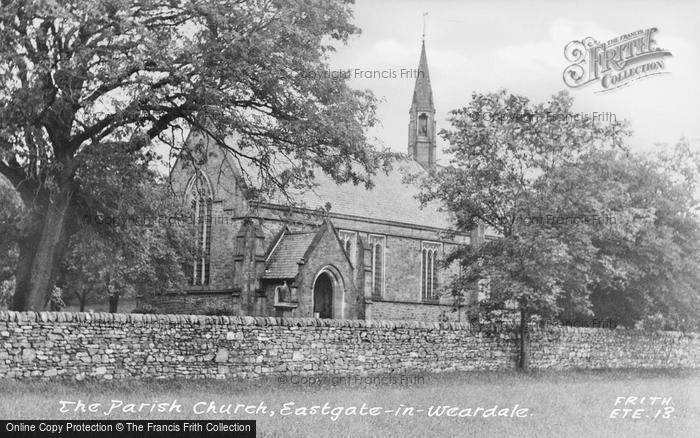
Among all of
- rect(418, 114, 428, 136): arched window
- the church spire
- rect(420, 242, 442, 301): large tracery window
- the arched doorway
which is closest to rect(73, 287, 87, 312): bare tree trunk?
the arched doorway

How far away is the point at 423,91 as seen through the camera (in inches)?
2280

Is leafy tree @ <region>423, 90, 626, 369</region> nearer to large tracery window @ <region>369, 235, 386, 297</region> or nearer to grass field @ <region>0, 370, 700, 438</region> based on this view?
grass field @ <region>0, 370, 700, 438</region>

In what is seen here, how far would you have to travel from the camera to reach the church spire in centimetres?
5791

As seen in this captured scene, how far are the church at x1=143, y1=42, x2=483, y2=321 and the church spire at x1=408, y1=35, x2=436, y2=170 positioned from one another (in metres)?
11.2

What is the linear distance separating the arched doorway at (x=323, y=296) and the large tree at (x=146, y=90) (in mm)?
14469

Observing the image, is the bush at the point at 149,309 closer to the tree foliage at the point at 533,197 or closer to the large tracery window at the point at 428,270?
the large tracery window at the point at 428,270

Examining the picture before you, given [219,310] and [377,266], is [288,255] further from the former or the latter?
[377,266]

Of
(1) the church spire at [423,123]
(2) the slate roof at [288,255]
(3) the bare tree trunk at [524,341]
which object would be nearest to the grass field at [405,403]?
(3) the bare tree trunk at [524,341]

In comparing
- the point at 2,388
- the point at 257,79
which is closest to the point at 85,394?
the point at 2,388

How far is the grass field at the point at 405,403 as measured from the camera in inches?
516

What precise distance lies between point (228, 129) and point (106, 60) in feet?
13.6

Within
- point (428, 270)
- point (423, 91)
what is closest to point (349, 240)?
point (428, 270)

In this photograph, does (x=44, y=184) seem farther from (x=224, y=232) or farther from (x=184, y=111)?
(x=224, y=232)

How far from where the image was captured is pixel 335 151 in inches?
867
